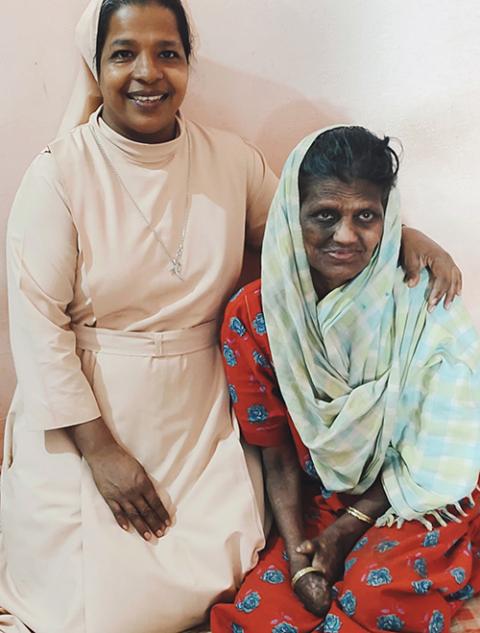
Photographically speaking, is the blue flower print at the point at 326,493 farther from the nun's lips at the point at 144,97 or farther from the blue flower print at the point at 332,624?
the nun's lips at the point at 144,97

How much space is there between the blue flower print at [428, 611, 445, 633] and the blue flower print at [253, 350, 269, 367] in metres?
0.56

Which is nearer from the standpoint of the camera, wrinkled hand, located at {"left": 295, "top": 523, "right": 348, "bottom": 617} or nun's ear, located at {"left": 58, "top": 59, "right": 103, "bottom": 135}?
wrinkled hand, located at {"left": 295, "top": 523, "right": 348, "bottom": 617}

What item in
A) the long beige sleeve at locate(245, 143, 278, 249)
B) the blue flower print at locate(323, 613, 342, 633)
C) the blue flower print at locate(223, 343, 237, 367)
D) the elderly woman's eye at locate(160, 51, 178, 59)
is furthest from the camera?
the long beige sleeve at locate(245, 143, 278, 249)

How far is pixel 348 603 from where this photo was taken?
1.45m

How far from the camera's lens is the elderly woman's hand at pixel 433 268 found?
156 centimetres

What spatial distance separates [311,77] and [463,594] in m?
1.17

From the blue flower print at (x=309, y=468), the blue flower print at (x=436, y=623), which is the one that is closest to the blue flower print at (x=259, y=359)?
the blue flower print at (x=309, y=468)

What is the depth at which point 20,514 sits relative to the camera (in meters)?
1.64

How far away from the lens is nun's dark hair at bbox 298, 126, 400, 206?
Answer: 1430 millimetres

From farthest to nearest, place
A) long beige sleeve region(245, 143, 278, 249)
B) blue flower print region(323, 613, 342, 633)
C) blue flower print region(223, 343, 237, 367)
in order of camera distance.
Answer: long beige sleeve region(245, 143, 278, 249) → blue flower print region(223, 343, 237, 367) → blue flower print region(323, 613, 342, 633)

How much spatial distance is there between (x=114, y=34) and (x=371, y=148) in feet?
1.71

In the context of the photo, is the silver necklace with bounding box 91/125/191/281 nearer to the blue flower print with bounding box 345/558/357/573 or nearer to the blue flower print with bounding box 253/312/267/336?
the blue flower print with bounding box 253/312/267/336

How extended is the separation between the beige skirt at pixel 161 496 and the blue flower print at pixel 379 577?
0.83 feet

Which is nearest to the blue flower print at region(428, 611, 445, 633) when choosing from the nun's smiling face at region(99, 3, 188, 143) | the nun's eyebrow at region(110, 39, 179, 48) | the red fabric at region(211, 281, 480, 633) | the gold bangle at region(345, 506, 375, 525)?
the red fabric at region(211, 281, 480, 633)
